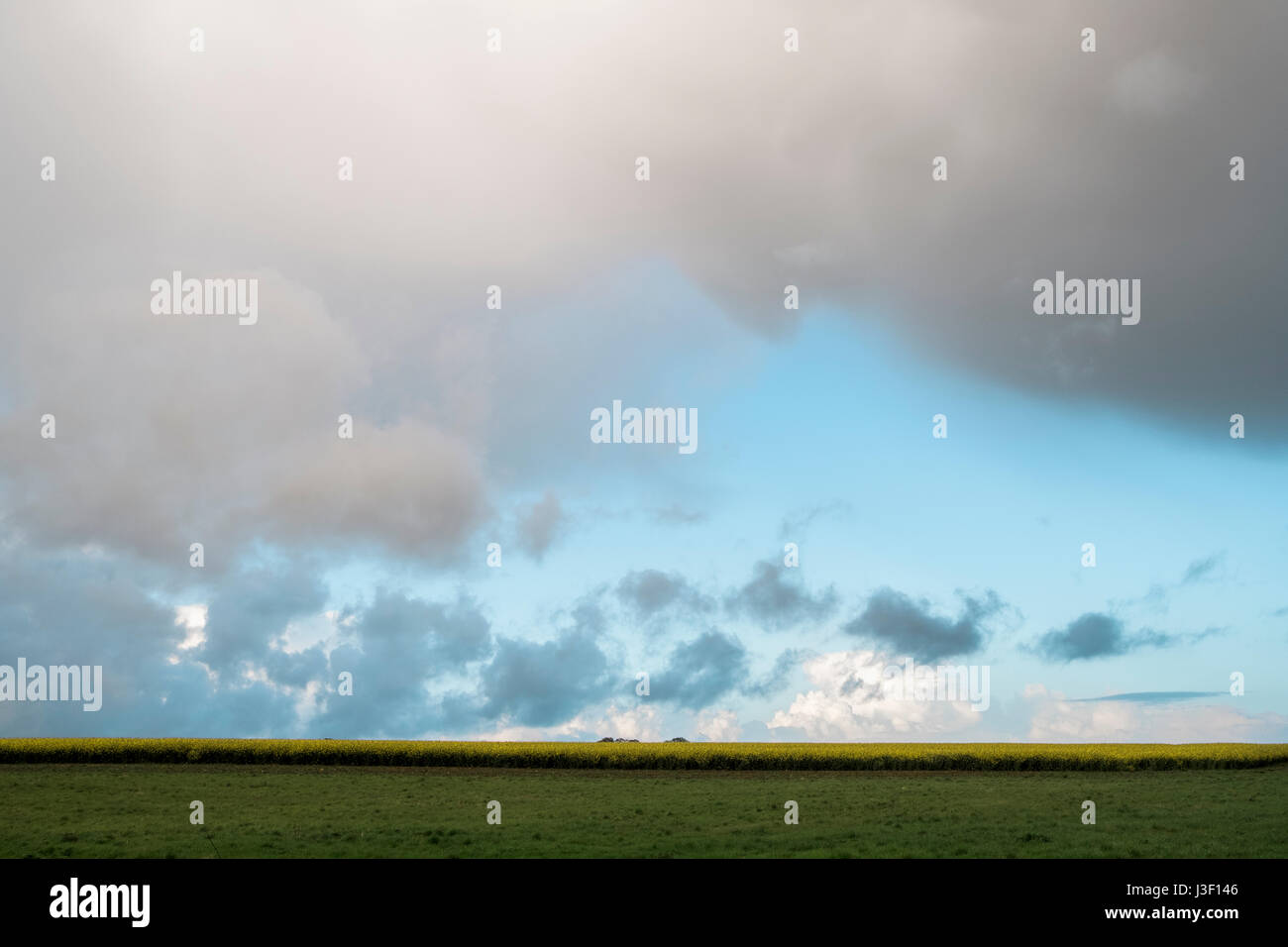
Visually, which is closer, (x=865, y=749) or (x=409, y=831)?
(x=409, y=831)

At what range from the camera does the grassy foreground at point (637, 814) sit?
2203 cm

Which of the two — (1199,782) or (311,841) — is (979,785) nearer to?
(1199,782)

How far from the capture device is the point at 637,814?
27.3 meters

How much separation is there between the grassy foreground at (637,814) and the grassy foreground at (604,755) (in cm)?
411

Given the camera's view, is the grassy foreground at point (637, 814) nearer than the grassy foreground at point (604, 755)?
Yes

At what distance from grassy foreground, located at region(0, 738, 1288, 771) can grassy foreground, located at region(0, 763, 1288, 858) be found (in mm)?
4106

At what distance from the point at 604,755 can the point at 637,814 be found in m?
20.4

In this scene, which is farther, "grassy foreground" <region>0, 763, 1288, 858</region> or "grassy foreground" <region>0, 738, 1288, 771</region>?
"grassy foreground" <region>0, 738, 1288, 771</region>

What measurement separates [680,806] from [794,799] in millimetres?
4118

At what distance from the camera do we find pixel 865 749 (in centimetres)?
4919

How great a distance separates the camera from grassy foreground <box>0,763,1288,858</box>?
22.0 metres

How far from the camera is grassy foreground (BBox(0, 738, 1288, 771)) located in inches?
1816
